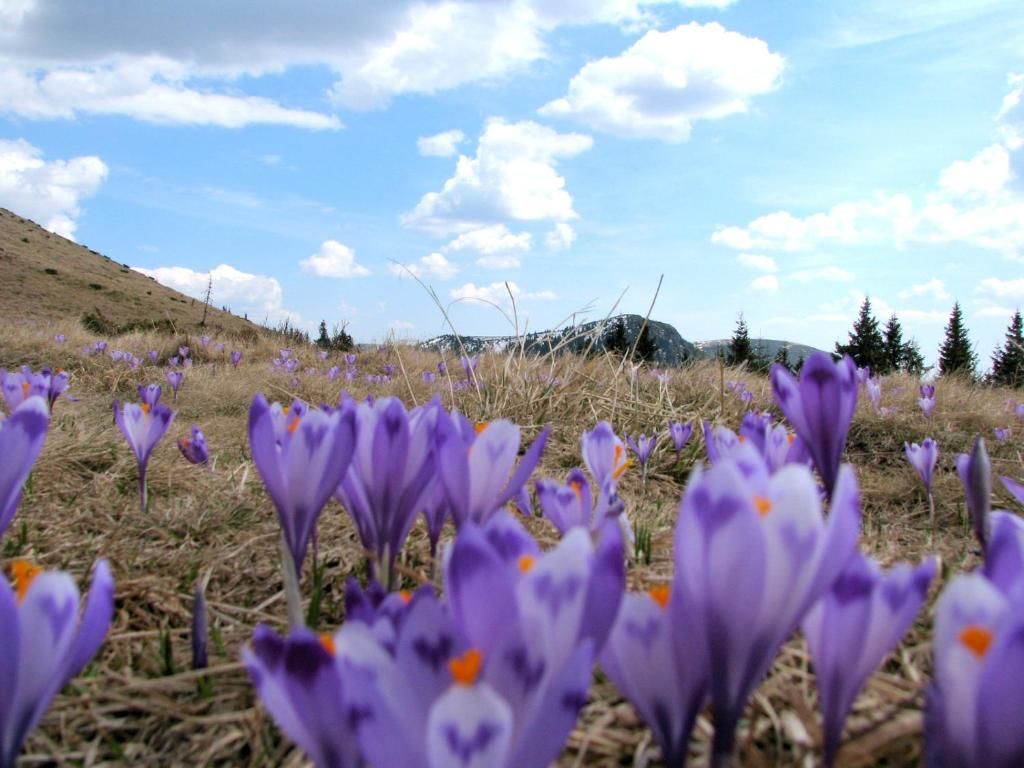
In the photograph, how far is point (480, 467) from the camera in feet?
3.60

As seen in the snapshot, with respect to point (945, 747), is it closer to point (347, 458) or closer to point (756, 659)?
point (756, 659)

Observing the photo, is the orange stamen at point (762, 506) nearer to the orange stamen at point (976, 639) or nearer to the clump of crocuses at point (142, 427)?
the orange stamen at point (976, 639)

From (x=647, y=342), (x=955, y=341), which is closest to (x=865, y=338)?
(x=955, y=341)

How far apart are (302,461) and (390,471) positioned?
5.0 inches

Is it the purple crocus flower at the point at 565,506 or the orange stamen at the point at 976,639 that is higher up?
the orange stamen at the point at 976,639

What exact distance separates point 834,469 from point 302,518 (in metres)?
0.84

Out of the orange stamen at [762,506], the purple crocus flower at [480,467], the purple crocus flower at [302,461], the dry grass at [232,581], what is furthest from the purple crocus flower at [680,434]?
the orange stamen at [762,506]

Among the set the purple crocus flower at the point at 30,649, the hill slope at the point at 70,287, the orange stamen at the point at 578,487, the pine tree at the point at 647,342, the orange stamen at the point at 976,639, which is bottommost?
the purple crocus flower at the point at 30,649

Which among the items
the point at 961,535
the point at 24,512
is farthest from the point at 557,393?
the point at 24,512

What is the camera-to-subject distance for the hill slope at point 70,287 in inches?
1761

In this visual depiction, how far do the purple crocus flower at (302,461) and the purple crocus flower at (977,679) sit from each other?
0.71 metres

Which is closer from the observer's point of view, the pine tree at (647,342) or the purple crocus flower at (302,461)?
the purple crocus flower at (302,461)

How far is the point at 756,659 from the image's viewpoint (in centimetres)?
64

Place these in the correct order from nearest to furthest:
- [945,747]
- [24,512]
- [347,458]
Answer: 1. [945,747]
2. [347,458]
3. [24,512]
